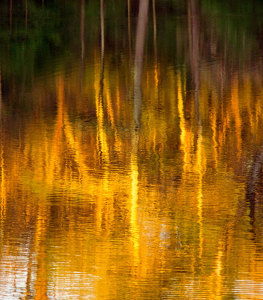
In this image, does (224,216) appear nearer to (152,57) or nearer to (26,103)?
(26,103)

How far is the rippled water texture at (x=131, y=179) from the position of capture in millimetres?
6785

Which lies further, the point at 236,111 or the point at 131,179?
the point at 236,111

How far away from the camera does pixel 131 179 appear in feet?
32.9

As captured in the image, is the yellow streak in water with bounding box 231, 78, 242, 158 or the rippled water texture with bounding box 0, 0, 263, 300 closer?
the rippled water texture with bounding box 0, 0, 263, 300

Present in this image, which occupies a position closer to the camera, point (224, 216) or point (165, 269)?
point (165, 269)

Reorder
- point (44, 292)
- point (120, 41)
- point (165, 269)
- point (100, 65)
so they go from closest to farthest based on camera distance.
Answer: point (44, 292), point (165, 269), point (100, 65), point (120, 41)

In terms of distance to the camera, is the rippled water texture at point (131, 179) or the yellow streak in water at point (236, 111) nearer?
the rippled water texture at point (131, 179)

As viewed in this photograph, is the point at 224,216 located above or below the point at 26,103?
below

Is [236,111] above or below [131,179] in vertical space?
above

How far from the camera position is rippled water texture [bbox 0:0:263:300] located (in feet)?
22.3

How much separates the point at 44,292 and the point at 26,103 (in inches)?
387

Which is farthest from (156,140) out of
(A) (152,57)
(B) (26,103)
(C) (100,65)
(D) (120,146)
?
(A) (152,57)

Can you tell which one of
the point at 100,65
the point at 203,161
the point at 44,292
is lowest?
the point at 44,292

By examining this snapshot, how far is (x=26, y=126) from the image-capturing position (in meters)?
13.6
